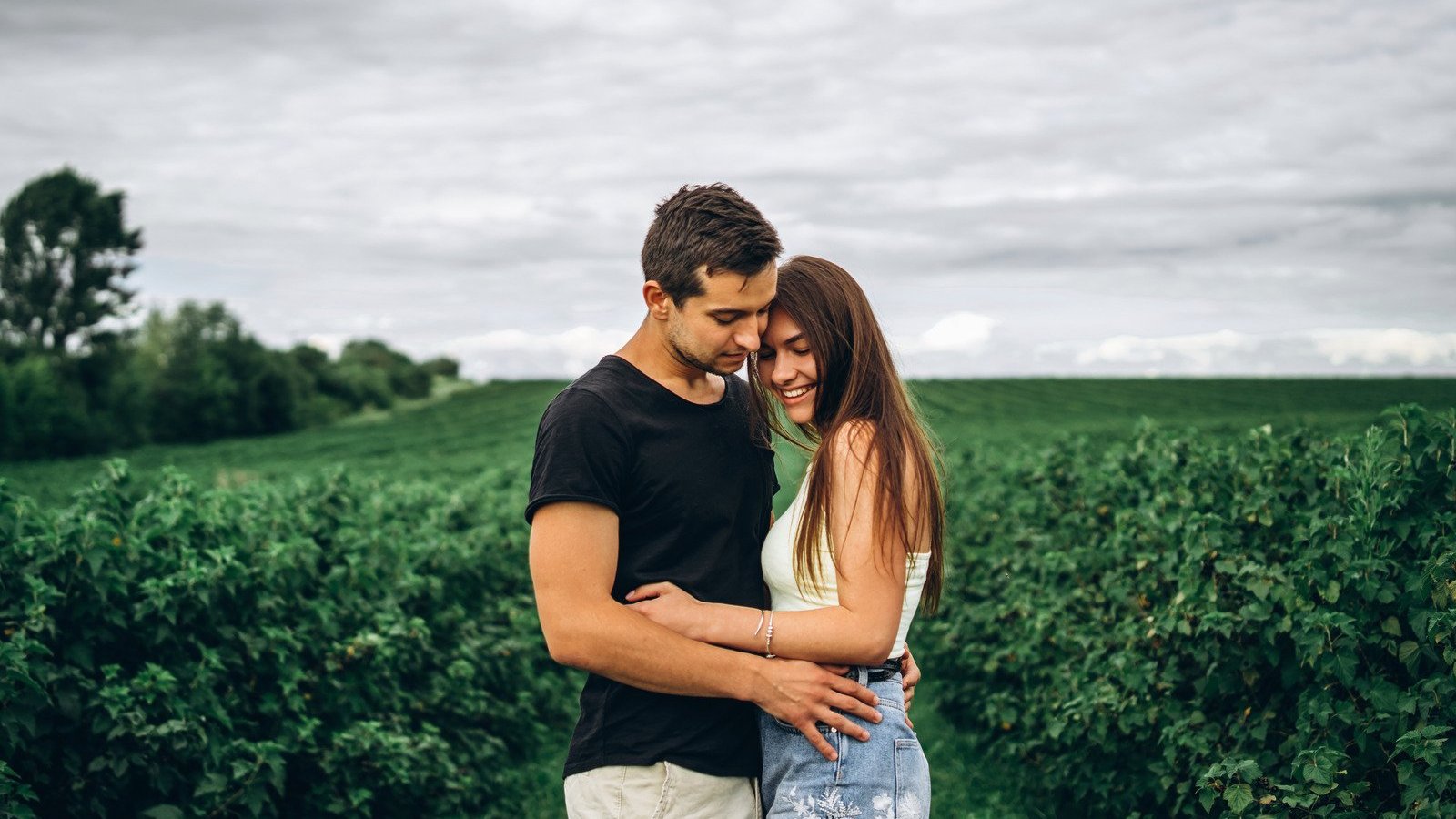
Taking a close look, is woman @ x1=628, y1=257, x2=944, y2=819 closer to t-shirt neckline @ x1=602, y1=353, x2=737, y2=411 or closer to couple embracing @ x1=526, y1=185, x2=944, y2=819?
couple embracing @ x1=526, y1=185, x2=944, y2=819

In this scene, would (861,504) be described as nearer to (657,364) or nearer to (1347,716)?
(657,364)

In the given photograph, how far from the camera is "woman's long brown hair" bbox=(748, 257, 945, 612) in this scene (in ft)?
9.19

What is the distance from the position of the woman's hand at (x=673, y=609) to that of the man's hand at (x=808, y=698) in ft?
0.66

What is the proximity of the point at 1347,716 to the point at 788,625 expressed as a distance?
7.37ft

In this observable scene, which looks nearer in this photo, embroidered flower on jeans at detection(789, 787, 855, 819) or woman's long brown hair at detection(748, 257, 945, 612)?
embroidered flower on jeans at detection(789, 787, 855, 819)

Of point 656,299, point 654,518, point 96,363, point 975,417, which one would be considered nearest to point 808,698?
point 654,518

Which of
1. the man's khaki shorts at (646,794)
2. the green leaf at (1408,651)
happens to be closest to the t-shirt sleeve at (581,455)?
the man's khaki shorts at (646,794)

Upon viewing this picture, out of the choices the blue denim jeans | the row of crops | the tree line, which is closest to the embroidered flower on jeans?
the blue denim jeans

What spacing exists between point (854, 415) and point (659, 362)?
567mm

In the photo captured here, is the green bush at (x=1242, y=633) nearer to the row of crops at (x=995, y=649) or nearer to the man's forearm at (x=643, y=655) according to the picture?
the row of crops at (x=995, y=649)

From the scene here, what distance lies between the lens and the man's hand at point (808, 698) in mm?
2686

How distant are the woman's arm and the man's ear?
2.33 ft

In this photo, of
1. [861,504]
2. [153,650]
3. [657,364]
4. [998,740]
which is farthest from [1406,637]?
[153,650]

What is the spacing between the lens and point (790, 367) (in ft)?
10.00
